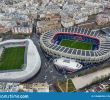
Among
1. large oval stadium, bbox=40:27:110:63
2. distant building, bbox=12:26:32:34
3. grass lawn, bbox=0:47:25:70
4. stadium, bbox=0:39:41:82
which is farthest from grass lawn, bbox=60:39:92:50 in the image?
distant building, bbox=12:26:32:34

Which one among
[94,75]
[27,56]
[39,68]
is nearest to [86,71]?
[94,75]

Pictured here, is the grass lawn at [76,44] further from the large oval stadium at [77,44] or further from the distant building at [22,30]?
the distant building at [22,30]

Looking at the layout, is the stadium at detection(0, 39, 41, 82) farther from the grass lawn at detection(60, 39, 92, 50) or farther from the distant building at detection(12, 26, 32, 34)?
the grass lawn at detection(60, 39, 92, 50)

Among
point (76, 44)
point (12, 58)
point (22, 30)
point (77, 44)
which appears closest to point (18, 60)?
point (12, 58)

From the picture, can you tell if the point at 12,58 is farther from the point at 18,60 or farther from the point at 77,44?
the point at 77,44

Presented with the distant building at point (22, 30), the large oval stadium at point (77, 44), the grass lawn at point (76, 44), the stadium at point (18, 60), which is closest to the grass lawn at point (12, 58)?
the stadium at point (18, 60)

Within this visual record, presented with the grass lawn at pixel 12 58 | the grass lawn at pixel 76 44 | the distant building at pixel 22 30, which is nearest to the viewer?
the grass lawn at pixel 12 58

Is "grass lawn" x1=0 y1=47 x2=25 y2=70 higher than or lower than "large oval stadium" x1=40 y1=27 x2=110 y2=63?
lower

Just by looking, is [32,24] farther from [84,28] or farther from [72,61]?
[72,61]
